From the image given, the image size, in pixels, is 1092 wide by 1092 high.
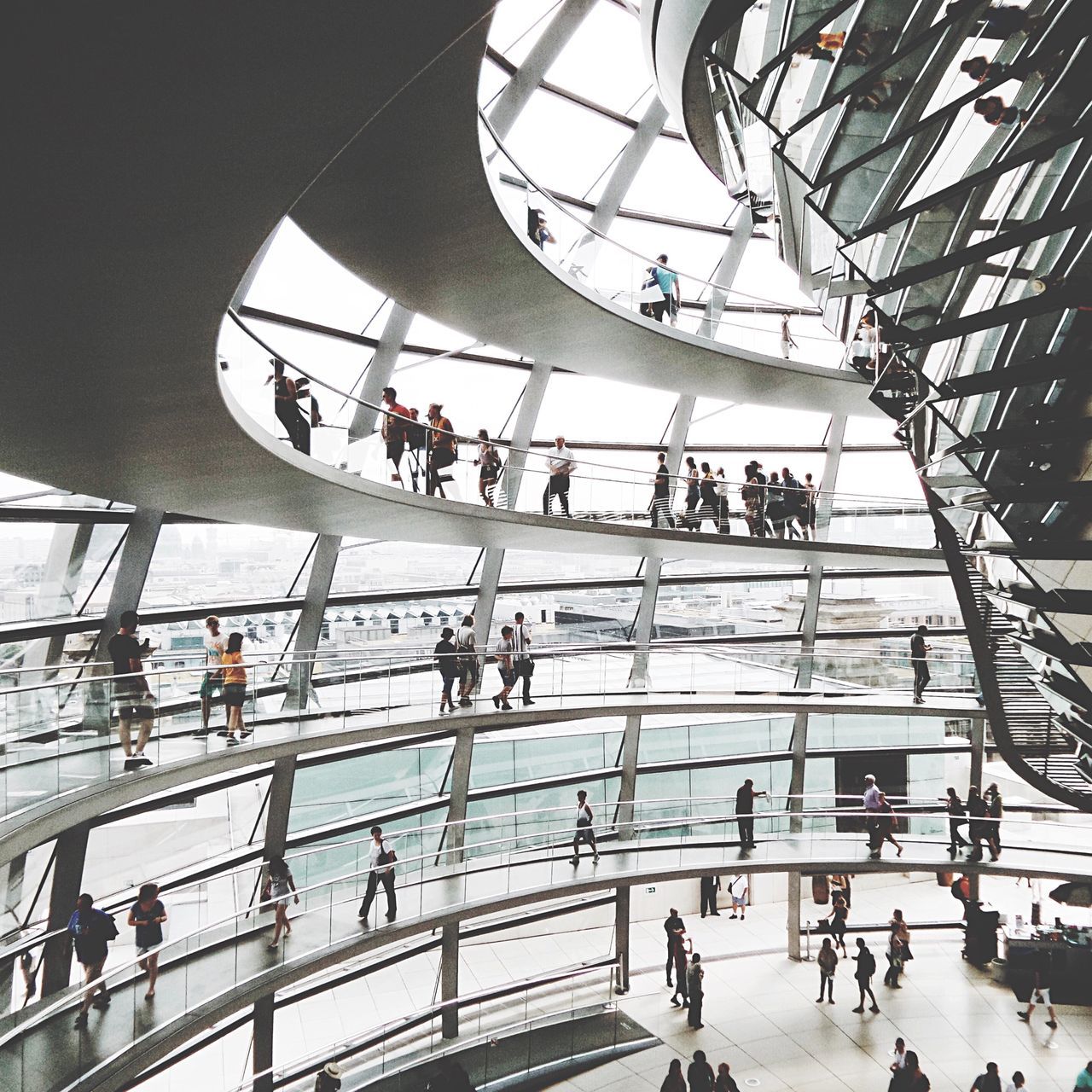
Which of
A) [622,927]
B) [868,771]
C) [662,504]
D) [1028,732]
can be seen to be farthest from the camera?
[868,771]

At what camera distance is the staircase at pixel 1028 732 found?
12062mm

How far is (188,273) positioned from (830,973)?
741 inches

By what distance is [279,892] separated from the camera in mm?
15195

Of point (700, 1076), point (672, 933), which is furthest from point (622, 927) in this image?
point (700, 1076)

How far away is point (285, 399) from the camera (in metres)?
10.6

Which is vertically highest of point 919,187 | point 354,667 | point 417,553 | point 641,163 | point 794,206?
point 641,163

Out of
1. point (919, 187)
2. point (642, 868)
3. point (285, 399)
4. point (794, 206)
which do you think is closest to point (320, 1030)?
point (642, 868)

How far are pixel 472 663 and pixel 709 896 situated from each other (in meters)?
11.0

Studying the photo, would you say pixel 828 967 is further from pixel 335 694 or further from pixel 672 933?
pixel 335 694

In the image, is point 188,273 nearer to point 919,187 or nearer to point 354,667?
point 919,187

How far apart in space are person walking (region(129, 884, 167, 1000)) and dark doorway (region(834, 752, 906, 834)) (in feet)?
55.6

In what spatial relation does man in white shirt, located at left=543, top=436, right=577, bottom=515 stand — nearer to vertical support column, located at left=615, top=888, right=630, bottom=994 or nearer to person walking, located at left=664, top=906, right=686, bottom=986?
vertical support column, located at left=615, top=888, right=630, bottom=994

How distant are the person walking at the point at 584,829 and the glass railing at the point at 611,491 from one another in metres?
5.55

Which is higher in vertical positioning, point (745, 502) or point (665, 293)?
point (665, 293)
